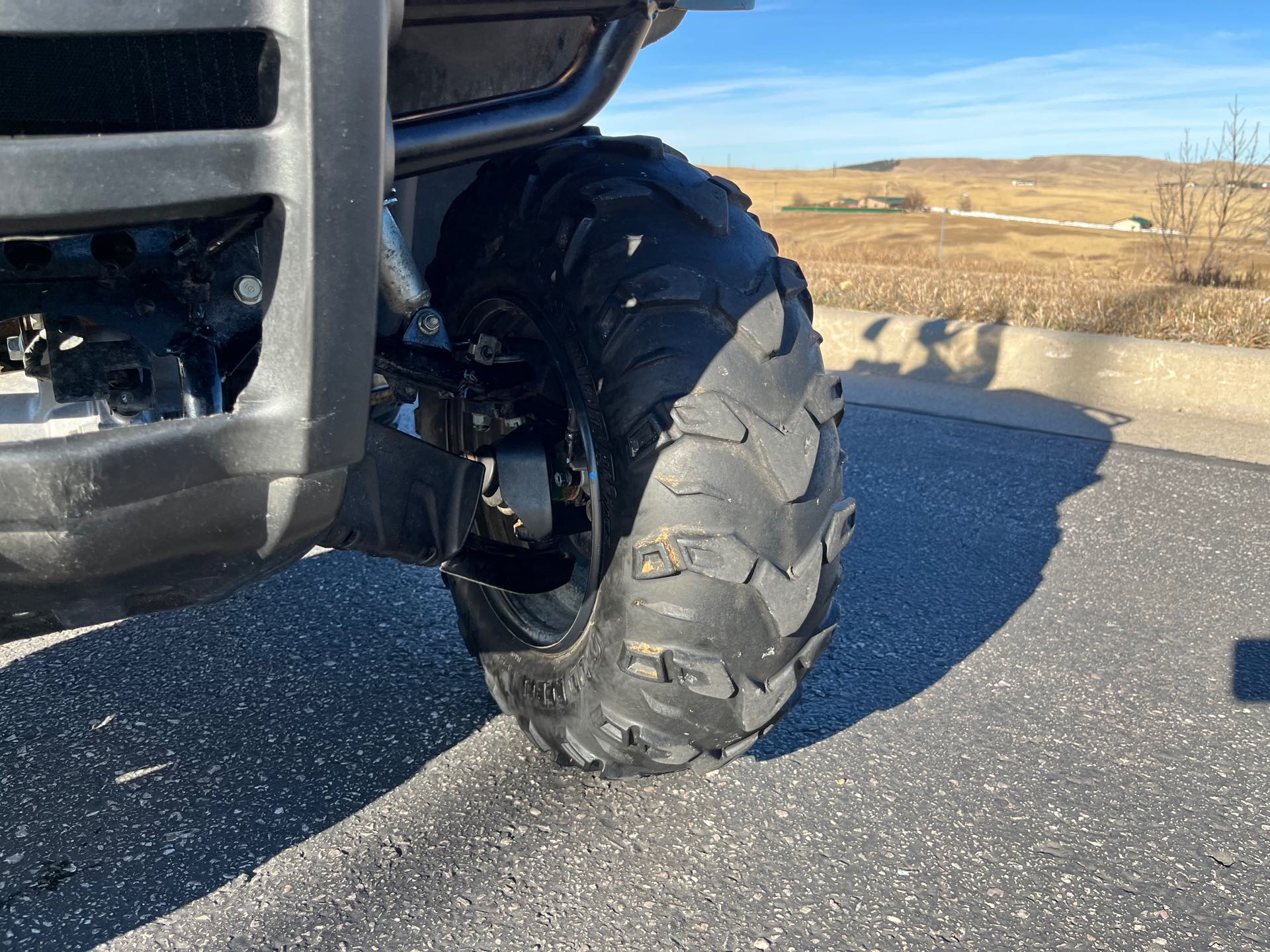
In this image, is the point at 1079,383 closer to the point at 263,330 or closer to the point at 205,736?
the point at 205,736

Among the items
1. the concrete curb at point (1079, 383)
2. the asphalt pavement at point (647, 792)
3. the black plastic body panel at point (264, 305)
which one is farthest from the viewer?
the concrete curb at point (1079, 383)

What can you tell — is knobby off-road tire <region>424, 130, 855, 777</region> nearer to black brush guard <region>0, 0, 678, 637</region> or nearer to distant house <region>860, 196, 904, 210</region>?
black brush guard <region>0, 0, 678, 637</region>

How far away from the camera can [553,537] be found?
2.37m

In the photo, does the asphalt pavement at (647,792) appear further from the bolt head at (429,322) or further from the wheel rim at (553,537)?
the bolt head at (429,322)

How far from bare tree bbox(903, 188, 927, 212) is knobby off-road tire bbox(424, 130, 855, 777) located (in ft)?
118

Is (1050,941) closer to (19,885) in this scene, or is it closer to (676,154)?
(676,154)

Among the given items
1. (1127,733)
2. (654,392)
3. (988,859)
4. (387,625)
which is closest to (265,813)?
(387,625)

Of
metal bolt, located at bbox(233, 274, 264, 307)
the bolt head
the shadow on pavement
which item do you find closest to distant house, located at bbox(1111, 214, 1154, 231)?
the shadow on pavement

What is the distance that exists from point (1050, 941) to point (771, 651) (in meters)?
0.66

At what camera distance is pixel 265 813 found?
2.19m

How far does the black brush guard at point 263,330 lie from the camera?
46.3 inches

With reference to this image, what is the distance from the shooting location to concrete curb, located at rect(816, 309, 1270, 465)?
229 inches

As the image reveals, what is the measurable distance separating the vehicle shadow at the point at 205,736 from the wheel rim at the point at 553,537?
30 cm

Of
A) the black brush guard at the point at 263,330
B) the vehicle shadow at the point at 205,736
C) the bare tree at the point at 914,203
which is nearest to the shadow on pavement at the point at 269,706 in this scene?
the vehicle shadow at the point at 205,736
